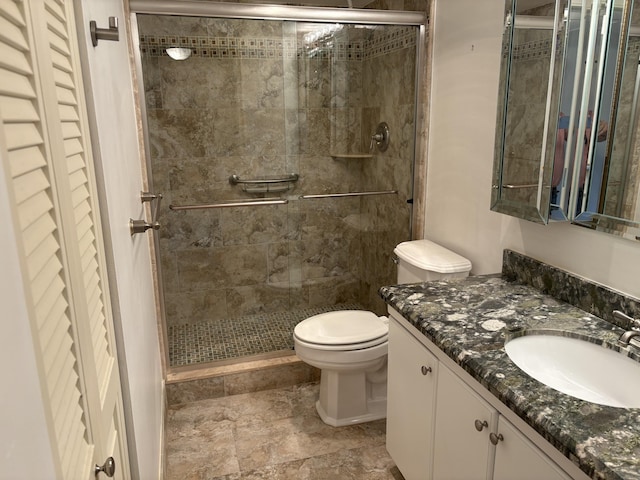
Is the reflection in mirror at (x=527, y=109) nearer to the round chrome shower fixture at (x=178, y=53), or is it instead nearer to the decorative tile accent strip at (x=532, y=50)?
the decorative tile accent strip at (x=532, y=50)

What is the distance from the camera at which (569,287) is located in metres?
1.64

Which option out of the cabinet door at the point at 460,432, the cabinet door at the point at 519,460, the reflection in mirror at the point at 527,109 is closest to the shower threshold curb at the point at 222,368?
the cabinet door at the point at 460,432

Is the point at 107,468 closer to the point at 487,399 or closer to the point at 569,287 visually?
the point at 487,399

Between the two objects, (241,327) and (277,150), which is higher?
(277,150)

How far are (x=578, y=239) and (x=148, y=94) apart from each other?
2250mm

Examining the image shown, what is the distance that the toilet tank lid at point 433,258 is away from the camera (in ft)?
7.08

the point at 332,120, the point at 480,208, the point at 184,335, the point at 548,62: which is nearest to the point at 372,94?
the point at 332,120

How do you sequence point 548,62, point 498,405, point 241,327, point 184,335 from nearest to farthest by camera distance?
point 498,405 → point 548,62 → point 184,335 → point 241,327

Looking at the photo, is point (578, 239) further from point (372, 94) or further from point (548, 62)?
point (372, 94)

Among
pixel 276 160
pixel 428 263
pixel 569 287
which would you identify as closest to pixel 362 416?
pixel 428 263

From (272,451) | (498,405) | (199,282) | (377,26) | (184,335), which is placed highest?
(377,26)

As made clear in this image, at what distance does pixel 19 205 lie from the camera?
0.51 meters

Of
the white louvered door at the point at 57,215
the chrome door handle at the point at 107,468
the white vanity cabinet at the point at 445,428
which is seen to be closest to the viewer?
the white louvered door at the point at 57,215

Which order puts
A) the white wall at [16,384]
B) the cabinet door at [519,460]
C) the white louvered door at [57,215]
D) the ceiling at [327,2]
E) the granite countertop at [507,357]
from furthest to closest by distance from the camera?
the ceiling at [327,2]
the cabinet door at [519,460]
the granite countertop at [507,357]
the white louvered door at [57,215]
the white wall at [16,384]
